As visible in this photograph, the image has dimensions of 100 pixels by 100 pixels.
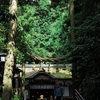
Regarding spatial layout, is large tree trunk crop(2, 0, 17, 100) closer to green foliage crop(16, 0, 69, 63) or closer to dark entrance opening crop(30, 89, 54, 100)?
dark entrance opening crop(30, 89, 54, 100)

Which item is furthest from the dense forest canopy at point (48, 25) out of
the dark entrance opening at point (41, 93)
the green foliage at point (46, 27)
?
the dark entrance opening at point (41, 93)

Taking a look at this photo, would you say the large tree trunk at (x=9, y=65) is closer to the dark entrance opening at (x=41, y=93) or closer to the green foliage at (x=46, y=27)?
the dark entrance opening at (x=41, y=93)

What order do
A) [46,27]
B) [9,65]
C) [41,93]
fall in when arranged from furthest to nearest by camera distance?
[46,27] → [41,93] → [9,65]

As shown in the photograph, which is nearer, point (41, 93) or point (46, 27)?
point (41, 93)

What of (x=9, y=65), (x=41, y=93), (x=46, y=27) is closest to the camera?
(x=9, y=65)

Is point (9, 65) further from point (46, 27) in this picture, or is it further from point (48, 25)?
point (48, 25)

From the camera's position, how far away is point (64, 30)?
92.2ft

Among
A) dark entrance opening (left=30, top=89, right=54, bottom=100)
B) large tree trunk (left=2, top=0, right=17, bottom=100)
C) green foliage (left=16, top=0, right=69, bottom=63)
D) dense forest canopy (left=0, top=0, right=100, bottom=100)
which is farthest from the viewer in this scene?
green foliage (left=16, top=0, right=69, bottom=63)

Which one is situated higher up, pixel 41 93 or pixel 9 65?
pixel 41 93

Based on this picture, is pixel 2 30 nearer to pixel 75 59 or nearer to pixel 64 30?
pixel 75 59

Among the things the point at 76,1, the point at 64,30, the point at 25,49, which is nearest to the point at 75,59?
the point at 25,49

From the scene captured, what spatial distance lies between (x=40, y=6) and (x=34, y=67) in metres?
11.3

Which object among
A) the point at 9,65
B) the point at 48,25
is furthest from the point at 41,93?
the point at 9,65

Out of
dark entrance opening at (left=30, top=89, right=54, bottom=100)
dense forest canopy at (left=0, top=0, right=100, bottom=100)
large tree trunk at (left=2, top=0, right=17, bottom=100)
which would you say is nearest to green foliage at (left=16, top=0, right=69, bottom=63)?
dense forest canopy at (left=0, top=0, right=100, bottom=100)
